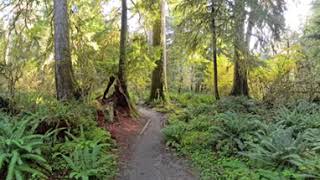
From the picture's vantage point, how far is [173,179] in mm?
7059

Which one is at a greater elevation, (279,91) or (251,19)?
(251,19)

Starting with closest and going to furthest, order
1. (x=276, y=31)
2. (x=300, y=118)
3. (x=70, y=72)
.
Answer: (x=300, y=118) → (x=70, y=72) → (x=276, y=31)

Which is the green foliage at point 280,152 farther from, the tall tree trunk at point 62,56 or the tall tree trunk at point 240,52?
the tall tree trunk at point 240,52

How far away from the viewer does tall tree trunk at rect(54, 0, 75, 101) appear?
10594mm

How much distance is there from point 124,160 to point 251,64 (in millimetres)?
10315

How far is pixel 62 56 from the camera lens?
10625 mm

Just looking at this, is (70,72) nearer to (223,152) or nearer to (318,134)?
(223,152)

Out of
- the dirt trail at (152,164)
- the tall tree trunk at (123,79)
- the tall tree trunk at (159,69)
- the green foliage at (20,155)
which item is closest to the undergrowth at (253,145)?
the dirt trail at (152,164)

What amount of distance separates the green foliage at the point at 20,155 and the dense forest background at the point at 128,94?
0.02 m

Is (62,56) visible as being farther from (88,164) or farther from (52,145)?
(88,164)

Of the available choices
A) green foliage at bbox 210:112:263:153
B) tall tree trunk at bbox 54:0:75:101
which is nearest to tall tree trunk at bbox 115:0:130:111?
tall tree trunk at bbox 54:0:75:101

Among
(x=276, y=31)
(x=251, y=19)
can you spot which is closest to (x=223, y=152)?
(x=251, y=19)

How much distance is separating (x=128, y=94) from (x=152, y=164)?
6.51 m

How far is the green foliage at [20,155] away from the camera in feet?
19.7
